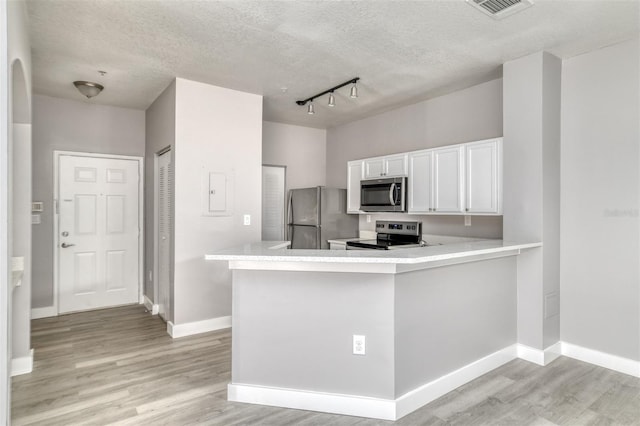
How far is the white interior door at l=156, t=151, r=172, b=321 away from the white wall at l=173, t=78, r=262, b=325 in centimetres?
32

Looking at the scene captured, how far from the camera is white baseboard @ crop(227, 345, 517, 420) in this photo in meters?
2.28

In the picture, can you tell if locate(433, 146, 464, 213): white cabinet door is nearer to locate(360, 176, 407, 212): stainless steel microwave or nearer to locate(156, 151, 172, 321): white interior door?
locate(360, 176, 407, 212): stainless steel microwave

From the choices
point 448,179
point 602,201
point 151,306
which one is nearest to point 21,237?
point 151,306

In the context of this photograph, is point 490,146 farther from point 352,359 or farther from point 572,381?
point 352,359

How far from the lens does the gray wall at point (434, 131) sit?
384cm

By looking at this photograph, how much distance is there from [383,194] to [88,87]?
338 cm

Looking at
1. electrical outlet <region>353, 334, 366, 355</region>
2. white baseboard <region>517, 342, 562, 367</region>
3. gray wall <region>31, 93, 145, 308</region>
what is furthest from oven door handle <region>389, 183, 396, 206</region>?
gray wall <region>31, 93, 145, 308</region>

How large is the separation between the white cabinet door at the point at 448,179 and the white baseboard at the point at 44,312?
4.58 meters

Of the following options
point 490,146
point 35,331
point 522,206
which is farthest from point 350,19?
point 35,331

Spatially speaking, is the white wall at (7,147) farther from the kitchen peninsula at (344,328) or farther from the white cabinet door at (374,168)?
the white cabinet door at (374,168)

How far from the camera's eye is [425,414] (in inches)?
91.6

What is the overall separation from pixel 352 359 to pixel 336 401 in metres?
0.28

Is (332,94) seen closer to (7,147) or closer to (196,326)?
(196,326)

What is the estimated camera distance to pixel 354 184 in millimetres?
5102
